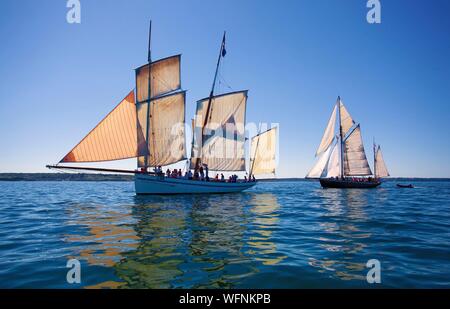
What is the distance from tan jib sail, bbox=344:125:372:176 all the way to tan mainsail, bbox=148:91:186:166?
44118 mm

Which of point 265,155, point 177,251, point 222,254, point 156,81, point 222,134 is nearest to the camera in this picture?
point 222,254

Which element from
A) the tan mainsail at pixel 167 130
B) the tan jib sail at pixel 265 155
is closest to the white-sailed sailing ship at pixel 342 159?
the tan jib sail at pixel 265 155

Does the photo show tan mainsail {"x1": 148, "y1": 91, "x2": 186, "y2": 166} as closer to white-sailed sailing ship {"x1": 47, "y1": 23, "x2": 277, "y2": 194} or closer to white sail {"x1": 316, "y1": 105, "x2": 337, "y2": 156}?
white-sailed sailing ship {"x1": 47, "y1": 23, "x2": 277, "y2": 194}

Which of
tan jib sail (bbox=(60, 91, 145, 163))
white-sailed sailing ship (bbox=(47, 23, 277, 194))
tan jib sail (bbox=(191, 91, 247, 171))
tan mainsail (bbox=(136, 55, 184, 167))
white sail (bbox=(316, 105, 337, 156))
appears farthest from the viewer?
white sail (bbox=(316, 105, 337, 156))

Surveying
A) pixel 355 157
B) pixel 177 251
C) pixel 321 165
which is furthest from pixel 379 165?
pixel 177 251

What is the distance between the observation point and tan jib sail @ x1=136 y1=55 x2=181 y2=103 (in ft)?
145

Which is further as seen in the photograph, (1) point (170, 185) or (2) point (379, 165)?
(2) point (379, 165)

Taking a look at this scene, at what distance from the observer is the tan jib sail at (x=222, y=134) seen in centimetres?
4756

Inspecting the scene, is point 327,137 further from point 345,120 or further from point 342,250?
point 342,250

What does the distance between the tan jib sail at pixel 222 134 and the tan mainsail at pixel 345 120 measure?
33.3 meters

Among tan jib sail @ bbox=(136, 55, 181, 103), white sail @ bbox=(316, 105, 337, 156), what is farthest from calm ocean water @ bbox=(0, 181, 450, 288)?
white sail @ bbox=(316, 105, 337, 156)

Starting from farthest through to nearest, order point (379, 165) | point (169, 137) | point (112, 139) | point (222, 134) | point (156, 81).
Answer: point (379, 165)
point (222, 134)
point (156, 81)
point (169, 137)
point (112, 139)

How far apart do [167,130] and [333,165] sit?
44.1 metres

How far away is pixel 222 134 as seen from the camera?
48.1 metres
